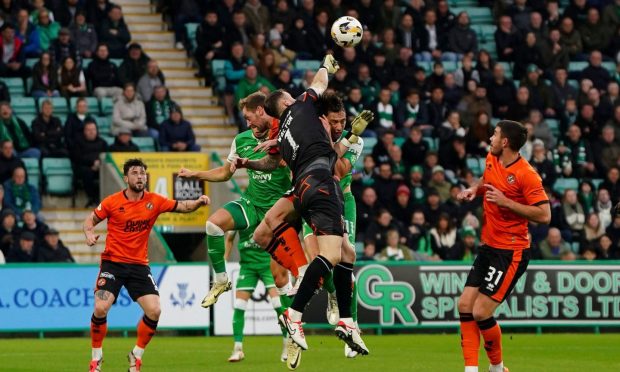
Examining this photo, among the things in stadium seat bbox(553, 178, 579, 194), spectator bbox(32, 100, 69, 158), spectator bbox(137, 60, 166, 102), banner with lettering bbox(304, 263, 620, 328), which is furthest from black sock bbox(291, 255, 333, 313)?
stadium seat bbox(553, 178, 579, 194)

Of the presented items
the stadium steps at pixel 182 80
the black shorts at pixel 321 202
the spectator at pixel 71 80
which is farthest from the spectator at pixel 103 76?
the black shorts at pixel 321 202

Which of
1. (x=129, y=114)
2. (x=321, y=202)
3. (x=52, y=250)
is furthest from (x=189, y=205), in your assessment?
(x=129, y=114)

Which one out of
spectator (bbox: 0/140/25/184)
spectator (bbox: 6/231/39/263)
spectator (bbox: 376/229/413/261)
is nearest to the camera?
spectator (bbox: 6/231/39/263)

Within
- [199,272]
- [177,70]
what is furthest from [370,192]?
[177,70]

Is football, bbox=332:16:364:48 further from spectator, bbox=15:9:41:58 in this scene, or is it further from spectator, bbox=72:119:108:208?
spectator, bbox=15:9:41:58

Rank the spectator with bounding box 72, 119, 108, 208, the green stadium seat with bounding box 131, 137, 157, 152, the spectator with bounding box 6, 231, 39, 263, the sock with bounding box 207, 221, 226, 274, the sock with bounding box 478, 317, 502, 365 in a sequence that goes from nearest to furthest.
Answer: the sock with bounding box 478, 317, 502, 365, the sock with bounding box 207, 221, 226, 274, the spectator with bounding box 6, 231, 39, 263, the spectator with bounding box 72, 119, 108, 208, the green stadium seat with bounding box 131, 137, 157, 152

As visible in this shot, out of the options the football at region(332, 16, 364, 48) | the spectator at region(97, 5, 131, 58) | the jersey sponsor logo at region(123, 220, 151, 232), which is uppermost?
the spectator at region(97, 5, 131, 58)

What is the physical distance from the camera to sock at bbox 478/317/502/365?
13.9 meters

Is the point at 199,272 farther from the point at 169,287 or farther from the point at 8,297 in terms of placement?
the point at 8,297

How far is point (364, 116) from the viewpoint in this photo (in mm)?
14797

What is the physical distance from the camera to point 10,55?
86.6 ft

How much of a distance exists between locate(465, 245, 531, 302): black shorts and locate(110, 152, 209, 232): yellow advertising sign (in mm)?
10959

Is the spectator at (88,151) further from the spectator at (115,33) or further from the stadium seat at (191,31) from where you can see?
the stadium seat at (191,31)

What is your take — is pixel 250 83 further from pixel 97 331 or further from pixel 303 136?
pixel 303 136
